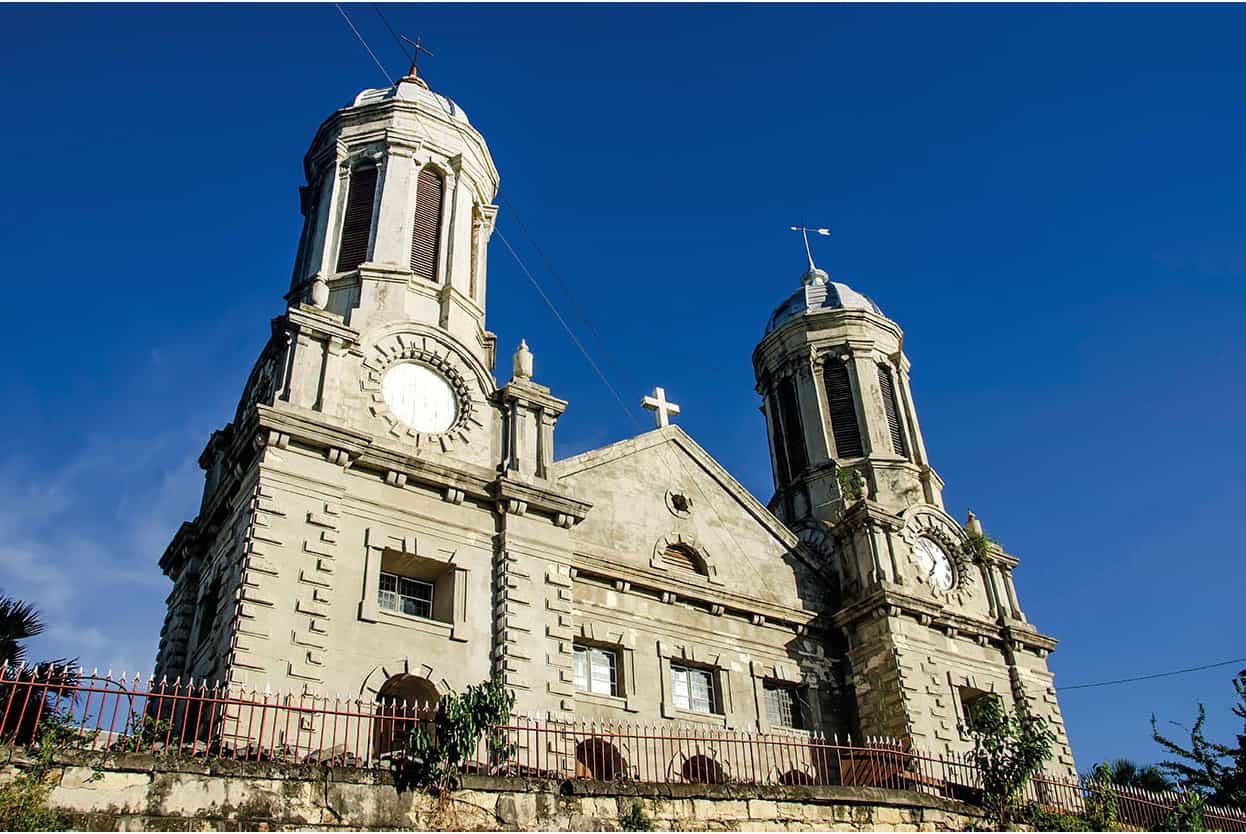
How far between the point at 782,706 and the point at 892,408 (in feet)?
38.6

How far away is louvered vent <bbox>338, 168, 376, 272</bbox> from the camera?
2597 centimetres

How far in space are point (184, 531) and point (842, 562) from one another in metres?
16.7

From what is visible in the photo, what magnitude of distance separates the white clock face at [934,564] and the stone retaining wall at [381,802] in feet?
37.9

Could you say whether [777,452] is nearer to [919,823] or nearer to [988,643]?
[988,643]

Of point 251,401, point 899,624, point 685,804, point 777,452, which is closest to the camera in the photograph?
point 685,804

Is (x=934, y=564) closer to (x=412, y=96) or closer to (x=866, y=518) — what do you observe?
(x=866, y=518)

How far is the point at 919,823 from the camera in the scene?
1875 cm

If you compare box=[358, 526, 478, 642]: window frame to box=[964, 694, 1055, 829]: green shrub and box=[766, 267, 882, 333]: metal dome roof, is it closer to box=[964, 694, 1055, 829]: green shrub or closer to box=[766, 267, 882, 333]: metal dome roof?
box=[964, 694, 1055, 829]: green shrub

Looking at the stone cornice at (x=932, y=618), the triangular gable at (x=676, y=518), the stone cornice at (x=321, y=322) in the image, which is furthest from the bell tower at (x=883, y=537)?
the stone cornice at (x=321, y=322)

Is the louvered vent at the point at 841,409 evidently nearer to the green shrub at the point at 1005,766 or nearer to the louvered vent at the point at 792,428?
the louvered vent at the point at 792,428

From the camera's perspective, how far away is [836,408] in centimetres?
3359

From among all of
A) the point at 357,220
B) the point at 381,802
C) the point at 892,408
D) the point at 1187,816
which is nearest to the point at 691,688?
the point at 1187,816

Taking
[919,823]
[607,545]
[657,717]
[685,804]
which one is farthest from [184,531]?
[919,823]

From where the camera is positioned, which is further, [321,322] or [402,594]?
[321,322]
